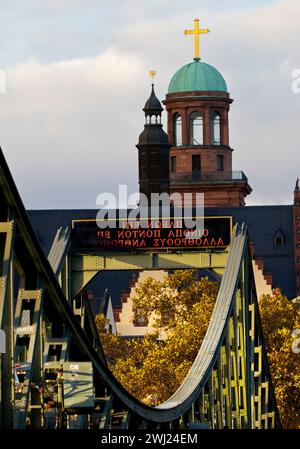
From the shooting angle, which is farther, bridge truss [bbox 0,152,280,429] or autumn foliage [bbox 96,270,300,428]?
autumn foliage [bbox 96,270,300,428]

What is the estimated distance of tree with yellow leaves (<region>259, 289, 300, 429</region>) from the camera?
13788 cm

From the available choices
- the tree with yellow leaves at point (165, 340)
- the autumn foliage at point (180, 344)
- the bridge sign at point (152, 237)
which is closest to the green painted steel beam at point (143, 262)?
the bridge sign at point (152, 237)

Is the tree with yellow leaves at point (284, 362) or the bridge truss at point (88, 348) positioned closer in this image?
the bridge truss at point (88, 348)

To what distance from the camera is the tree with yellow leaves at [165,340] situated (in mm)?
147500

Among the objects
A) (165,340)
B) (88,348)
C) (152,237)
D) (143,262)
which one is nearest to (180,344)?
(165,340)

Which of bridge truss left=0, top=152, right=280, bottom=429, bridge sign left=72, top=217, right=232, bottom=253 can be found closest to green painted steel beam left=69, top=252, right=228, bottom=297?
bridge truss left=0, top=152, right=280, bottom=429

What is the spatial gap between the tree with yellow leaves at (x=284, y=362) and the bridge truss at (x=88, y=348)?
2340 centimetres

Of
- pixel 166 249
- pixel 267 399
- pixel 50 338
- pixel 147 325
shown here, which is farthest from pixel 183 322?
pixel 50 338

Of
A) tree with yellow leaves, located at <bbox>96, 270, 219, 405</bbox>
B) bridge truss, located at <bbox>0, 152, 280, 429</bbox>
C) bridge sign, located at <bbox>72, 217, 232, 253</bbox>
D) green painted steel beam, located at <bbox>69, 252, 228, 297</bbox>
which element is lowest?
bridge truss, located at <bbox>0, 152, 280, 429</bbox>

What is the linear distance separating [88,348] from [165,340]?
94.2 metres

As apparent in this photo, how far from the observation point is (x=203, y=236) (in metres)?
101

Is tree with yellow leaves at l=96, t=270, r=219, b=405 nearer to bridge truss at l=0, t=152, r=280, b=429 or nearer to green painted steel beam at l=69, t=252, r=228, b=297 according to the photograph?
bridge truss at l=0, t=152, r=280, b=429

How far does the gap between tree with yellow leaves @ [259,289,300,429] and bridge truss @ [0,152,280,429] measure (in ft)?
76.8

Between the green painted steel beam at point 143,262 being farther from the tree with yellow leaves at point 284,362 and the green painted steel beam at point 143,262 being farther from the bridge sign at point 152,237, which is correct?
the tree with yellow leaves at point 284,362
